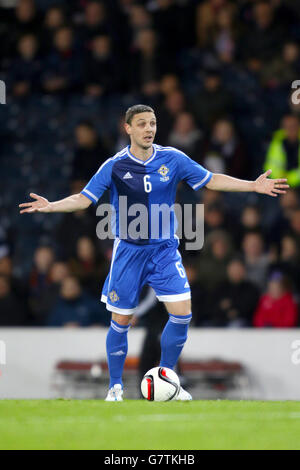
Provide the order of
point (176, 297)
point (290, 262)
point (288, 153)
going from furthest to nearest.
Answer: point (288, 153) < point (290, 262) < point (176, 297)

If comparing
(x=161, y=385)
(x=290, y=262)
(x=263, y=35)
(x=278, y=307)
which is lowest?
(x=161, y=385)

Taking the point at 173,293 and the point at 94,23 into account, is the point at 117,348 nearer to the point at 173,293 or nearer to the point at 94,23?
the point at 173,293

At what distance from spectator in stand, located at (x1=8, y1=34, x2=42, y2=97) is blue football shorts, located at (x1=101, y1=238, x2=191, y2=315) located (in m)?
9.13

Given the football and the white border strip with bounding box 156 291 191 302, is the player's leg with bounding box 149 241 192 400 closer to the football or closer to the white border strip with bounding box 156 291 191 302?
the white border strip with bounding box 156 291 191 302

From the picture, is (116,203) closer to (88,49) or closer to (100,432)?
(100,432)

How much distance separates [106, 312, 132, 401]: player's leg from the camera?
8.52 metres

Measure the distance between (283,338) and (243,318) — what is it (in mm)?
826

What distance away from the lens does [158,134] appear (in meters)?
14.9

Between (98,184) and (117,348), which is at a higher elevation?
(98,184)

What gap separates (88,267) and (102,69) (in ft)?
13.6

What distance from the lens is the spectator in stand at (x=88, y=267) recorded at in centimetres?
1344

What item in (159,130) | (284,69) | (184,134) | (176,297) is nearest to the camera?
(176,297)

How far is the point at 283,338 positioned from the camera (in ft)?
39.5

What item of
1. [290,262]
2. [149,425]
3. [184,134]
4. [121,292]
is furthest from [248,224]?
[149,425]
